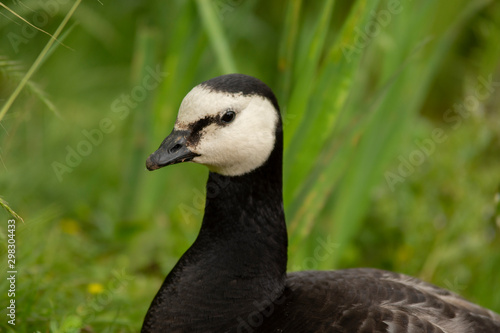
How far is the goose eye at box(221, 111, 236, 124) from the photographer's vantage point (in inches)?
85.7

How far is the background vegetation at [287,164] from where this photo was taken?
2.83m

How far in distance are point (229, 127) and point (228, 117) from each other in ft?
0.12

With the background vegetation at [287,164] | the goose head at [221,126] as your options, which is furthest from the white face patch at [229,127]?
the background vegetation at [287,164]

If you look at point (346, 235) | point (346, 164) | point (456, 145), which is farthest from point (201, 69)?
point (456, 145)

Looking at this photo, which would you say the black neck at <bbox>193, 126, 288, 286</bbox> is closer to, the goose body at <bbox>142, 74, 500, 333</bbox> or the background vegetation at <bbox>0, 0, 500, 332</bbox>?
the goose body at <bbox>142, 74, 500, 333</bbox>

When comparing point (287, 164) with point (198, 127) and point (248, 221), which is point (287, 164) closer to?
point (248, 221)

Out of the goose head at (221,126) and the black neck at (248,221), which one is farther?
the black neck at (248,221)

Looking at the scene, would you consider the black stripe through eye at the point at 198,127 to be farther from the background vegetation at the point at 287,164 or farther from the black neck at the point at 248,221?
the background vegetation at the point at 287,164

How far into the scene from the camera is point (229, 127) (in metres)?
2.18

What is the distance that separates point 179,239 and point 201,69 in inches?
38.5

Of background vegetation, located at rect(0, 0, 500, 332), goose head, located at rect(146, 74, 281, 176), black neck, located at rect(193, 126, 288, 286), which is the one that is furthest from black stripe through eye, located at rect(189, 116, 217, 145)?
background vegetation, located at rect(0, 0, 500, 332)

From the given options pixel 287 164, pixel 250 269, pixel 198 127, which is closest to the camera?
pixel 198 127

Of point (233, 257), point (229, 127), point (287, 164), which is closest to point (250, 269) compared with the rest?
point (233, 257)

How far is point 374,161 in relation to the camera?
10.9 ft
